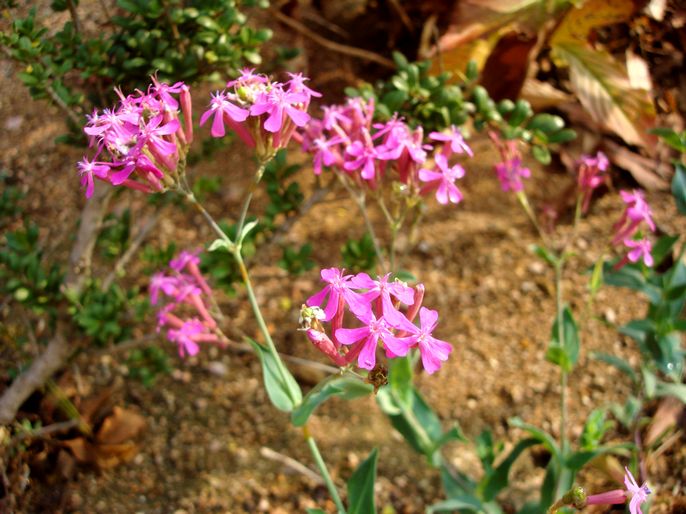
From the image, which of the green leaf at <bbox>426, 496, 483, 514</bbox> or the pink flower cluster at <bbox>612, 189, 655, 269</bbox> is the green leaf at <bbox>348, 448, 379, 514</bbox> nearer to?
the green leaf at <bbox>426, 496, 483, 514</bbox>

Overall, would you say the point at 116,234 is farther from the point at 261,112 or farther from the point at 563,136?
the point at 563,136

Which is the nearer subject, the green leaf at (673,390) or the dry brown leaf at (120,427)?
the green leaf at (673,390)

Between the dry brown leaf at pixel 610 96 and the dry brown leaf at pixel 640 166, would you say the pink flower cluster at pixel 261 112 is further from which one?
the dry brown leaf at pixel 640 166

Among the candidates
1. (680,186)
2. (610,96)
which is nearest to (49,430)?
(680,186)

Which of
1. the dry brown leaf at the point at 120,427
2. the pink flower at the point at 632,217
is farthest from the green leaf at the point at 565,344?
the dry brown leaf at the point at 120,427

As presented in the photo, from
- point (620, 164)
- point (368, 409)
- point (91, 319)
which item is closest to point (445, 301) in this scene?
point (368, 409)

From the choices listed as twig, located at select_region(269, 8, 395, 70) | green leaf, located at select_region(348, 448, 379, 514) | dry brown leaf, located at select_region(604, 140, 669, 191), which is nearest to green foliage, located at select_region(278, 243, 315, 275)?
green leaf, located at select_region(348, 448, 379, 514)
